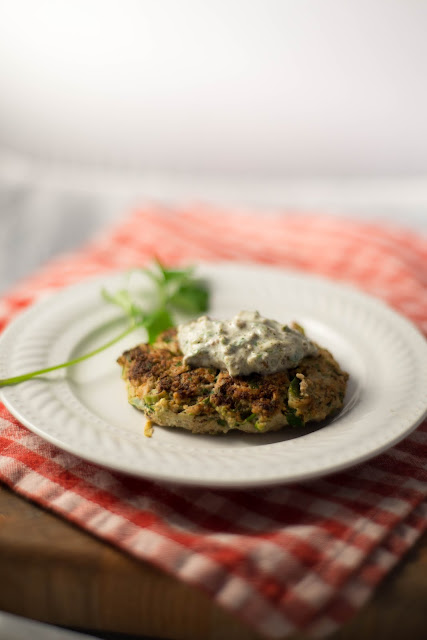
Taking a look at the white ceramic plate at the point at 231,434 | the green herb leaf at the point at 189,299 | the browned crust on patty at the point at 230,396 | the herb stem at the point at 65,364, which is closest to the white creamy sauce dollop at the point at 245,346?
the browned crust on patty at the point at 230,396

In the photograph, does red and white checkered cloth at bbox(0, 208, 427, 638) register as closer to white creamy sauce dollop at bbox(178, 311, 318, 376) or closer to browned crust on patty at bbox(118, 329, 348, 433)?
browned crust on patty at bbox(118, 329, 348, 433)

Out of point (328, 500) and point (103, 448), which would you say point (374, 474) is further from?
point (103, 448)

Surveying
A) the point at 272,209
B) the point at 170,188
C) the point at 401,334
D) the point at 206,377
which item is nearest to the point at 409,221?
the point at 272,209

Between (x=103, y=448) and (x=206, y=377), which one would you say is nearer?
(x=103, y=448)

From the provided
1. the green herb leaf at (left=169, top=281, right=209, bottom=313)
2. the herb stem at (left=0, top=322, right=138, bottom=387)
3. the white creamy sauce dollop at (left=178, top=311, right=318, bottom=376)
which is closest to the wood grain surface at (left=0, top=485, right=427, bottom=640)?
the herb stem at (left=0, top=322, right=138, bottom=387)

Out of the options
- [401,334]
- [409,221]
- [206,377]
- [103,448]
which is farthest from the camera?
[409,221]

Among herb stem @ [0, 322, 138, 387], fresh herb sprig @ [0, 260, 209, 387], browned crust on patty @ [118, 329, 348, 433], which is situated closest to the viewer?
browned crust on patty @ [118, 329, 348, 433]
